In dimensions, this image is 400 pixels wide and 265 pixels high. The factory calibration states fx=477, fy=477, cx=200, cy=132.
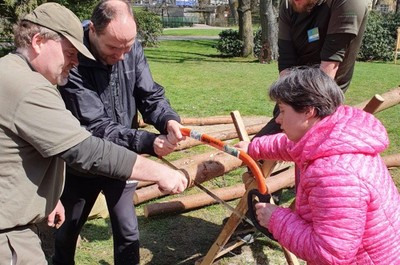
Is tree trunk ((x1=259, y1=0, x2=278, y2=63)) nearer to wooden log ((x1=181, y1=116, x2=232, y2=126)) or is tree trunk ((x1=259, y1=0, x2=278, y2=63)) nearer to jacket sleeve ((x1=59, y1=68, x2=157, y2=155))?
wooden log ((x1=181, y1=116, x2=232, y2=126))

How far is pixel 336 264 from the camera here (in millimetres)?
2094

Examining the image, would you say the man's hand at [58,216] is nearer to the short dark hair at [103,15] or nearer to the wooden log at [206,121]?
the short dark hair at [103,15]

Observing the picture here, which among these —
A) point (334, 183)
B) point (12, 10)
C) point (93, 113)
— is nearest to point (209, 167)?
point (93, 113)

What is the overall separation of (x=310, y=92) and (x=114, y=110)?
1.51m

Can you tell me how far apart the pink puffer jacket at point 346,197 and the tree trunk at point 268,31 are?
16.6 metres

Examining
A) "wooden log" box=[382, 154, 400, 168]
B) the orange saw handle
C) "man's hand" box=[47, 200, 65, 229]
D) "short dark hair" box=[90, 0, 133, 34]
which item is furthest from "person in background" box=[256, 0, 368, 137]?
"wooden log" box=[382, 154, 400, 168]

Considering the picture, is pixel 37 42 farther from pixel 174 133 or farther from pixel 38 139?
pixel 174 133

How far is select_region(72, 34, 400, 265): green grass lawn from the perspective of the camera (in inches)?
169

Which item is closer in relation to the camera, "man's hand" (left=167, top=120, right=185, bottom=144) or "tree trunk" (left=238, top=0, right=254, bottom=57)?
"man's hand" (left=167, top=120, right=185, bottom=144)

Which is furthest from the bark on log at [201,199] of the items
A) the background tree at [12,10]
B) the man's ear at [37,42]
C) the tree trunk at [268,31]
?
the tree trunk at [268,31]

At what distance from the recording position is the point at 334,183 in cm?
205

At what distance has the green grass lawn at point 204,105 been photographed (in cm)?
430

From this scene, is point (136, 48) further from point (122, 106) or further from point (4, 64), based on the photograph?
point (4, 64)

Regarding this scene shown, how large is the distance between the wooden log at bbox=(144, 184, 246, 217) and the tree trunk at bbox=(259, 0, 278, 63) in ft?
46.1
